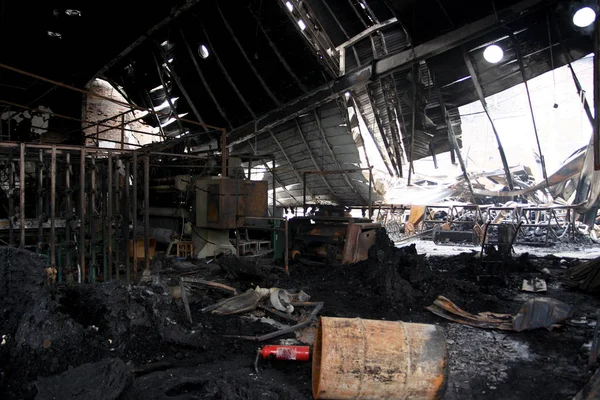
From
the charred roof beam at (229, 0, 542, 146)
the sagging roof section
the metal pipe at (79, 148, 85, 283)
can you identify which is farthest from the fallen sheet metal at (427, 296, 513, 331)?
the charred roof beam at (229, 0, 542, 146)

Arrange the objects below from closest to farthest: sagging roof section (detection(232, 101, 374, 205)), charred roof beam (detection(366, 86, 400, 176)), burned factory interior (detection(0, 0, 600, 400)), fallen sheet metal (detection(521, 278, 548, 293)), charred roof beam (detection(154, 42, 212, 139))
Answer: burned factory interior (detection(0, 0, 600, 400))
fallen sheet metal (detection(521, 278, 548, 293))
charred roof beam (detection(366, 86, 400, 176))
sagging roof section (detection(232, 101, 374, 205))
charred roof beam (detection(154, 42, 212, 139))

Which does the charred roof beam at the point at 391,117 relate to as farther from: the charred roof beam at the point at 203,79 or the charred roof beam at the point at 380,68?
the charred roof beam at the point at 203,79

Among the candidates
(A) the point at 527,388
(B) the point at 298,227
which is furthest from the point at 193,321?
(B) the point at 298,227

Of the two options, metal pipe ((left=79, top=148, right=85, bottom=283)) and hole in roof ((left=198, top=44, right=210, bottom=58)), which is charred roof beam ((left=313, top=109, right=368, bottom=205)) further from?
metal pipe ((left=79, top=148, right=85, bottom=283))

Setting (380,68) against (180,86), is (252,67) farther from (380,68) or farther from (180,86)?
(380,68)

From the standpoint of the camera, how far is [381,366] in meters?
3.40

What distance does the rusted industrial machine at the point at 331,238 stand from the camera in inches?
355

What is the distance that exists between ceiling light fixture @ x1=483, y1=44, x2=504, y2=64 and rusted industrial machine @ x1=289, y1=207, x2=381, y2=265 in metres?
4.71

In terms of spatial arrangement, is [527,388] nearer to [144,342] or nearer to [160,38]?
[144,342]

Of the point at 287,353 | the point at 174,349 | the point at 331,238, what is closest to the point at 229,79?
the point at 331,238

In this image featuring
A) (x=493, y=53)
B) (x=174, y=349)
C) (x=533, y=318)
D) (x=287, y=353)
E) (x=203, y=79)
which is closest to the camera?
(x=287, y=353)

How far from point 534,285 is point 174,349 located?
6.88 meters

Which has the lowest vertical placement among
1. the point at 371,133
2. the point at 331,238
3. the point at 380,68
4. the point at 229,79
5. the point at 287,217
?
the point at 331,238

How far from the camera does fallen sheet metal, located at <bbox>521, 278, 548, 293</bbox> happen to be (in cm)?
772
